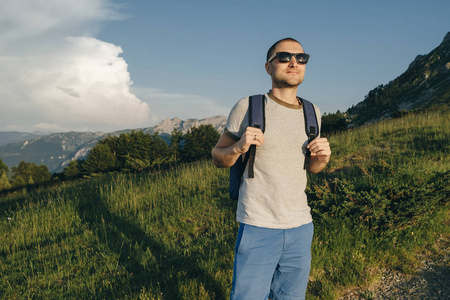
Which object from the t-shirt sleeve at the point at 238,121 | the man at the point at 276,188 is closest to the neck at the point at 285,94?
the man at the point at 276,188

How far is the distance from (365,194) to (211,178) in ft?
16.3

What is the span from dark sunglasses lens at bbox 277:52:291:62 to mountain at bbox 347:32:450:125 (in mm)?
31964

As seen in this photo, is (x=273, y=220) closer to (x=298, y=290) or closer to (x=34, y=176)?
(x=298, y=290)

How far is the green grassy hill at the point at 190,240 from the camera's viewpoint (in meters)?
3.71

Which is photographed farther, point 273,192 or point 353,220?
point 353,220

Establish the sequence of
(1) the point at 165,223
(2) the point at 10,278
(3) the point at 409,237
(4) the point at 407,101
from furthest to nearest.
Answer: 1. (4) the point at 407,101
2. (1) the point at 165,223
3. (3) the point at 409,237
4. (2) the point at 10,278

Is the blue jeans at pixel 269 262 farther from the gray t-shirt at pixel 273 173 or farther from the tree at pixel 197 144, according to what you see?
the tree at pixel 197 144

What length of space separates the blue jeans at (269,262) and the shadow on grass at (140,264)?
156 centimetres

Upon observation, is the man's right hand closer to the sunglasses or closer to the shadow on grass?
the sunglasses

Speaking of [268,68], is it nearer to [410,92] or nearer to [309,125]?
[309,125]

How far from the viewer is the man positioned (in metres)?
1.89

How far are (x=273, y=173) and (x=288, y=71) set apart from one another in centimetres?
76

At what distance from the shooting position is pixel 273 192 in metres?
1.96

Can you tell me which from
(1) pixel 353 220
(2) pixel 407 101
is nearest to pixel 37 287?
(1) pixel 353 220
